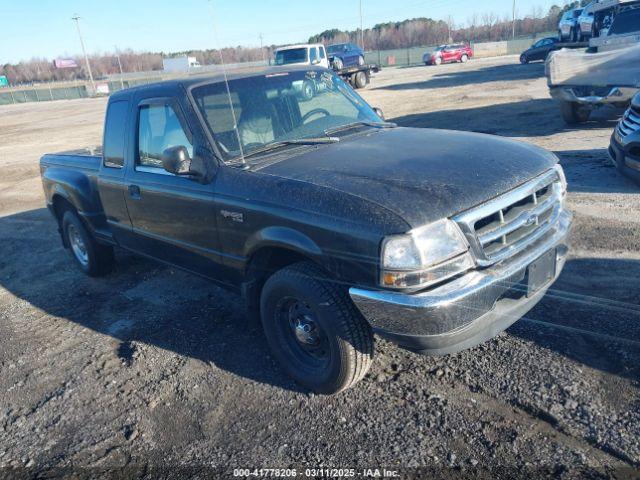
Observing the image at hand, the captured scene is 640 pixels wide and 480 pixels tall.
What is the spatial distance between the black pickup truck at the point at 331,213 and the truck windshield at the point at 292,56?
67.1ft

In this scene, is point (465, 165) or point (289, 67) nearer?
point (465, 165)

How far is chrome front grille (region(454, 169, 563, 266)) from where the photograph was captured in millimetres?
2697

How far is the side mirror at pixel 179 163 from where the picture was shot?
340 cm

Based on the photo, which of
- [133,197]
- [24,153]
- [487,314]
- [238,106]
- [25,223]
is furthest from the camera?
[24,153]

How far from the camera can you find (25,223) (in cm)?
833

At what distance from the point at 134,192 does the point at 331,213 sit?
7.16ft

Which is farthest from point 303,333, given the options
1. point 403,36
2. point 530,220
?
point 403,36

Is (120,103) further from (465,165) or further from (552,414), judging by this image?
(552,414)

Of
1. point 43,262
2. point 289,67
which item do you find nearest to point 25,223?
point 43,262

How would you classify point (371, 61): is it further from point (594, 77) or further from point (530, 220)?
point (530, 220)

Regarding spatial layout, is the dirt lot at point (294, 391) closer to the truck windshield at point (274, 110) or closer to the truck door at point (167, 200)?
the truck door at point (167, 200)

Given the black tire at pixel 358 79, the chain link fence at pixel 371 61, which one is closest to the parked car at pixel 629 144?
the black tire at pixel 358 79

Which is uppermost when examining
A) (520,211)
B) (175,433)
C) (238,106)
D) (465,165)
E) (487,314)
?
(238,106)

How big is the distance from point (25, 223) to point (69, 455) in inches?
253
